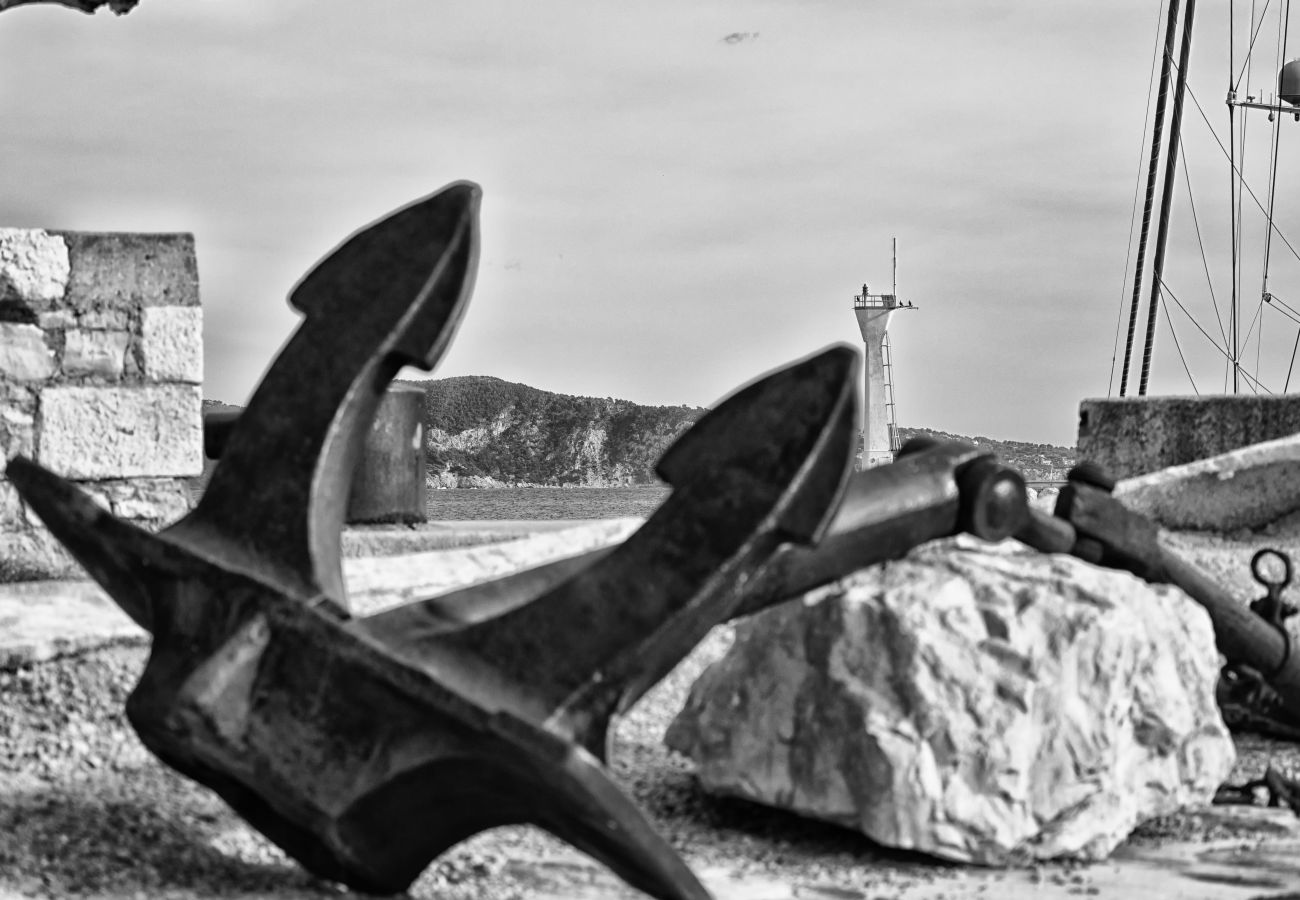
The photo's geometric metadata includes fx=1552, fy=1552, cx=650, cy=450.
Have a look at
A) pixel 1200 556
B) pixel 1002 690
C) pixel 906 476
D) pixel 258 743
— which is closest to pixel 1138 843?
pixel 1002 690

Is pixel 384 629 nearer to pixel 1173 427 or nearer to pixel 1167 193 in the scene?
pixel 1173 427

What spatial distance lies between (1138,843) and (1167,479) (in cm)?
294

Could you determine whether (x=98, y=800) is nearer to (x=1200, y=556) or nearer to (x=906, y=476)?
(x=906, y=476)

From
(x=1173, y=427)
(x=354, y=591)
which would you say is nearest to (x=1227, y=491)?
(x=1173, y=427)

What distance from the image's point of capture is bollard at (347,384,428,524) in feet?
21.2

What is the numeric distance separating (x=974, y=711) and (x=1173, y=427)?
14.7ft

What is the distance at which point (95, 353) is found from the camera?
16.9 ft

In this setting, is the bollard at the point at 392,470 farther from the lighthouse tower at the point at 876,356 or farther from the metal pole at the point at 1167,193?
the lighthouse tower at the point at 876,356

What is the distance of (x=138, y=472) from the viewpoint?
5.18m

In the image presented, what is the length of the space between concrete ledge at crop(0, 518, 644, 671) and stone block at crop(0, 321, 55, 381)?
2.24ft

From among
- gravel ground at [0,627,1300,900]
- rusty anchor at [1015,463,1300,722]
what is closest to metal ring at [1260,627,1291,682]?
rusty anchor at [1015,463,1300,722]

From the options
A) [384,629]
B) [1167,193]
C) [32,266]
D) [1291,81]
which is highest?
[1291,81]

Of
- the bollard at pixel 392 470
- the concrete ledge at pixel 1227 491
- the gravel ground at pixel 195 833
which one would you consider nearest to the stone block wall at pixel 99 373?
the gravel ground at pixel 195 833

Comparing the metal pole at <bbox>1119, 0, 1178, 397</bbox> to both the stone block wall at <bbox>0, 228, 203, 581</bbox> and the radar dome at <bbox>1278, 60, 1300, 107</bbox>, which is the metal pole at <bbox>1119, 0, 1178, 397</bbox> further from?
the stone block wall at <bbox>0, 228, 203, 581</bbox>
